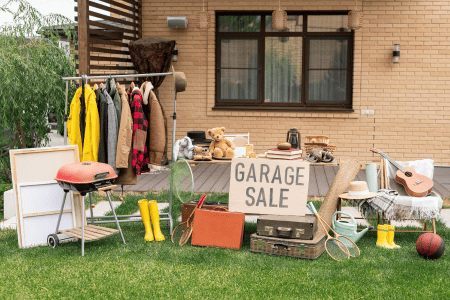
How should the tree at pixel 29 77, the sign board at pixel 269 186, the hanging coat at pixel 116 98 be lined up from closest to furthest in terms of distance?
1. the sign board at pixel 269 186
2. the hanging coat at pixel 116 98
3. the tree at pixel 29 77

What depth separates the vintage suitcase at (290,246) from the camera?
384cm

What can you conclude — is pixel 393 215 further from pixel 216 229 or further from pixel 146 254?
pixel 146 254

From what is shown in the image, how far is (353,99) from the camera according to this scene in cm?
829

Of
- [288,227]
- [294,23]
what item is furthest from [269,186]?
[294,23]

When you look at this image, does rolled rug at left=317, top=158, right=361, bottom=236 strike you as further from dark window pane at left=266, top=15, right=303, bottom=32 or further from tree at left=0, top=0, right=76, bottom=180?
dark window pane at left=266, top=15, right=303, bottom=32

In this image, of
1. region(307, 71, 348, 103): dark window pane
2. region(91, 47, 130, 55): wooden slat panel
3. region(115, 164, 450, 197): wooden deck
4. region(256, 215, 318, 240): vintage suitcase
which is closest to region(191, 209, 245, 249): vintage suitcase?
region(256, 215, 318, 240): vintage suitcase

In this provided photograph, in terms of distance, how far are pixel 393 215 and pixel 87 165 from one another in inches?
102

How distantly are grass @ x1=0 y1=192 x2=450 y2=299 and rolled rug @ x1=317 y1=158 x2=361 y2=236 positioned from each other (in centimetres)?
37

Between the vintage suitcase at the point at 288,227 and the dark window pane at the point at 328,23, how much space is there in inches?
203

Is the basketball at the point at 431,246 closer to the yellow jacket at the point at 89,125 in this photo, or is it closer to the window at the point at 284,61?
the yellow jacket at the point at 89,125

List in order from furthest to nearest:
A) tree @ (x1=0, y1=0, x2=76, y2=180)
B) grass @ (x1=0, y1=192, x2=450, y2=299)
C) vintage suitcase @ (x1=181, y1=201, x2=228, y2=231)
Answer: tree @ (x1=0, y1=0, x2=76, y2=180), vintage suitcase @ (x1=181, y1=201, x2=228, y2=231), grass @ (x1=0, y1=192, x2=450, y2=299)

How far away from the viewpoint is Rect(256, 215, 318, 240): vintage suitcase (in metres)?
3.91

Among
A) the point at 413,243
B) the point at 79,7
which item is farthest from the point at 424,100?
the point at 79,7

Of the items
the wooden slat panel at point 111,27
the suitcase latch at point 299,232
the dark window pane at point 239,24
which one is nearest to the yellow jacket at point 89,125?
the suitcase latch at point 299,232
